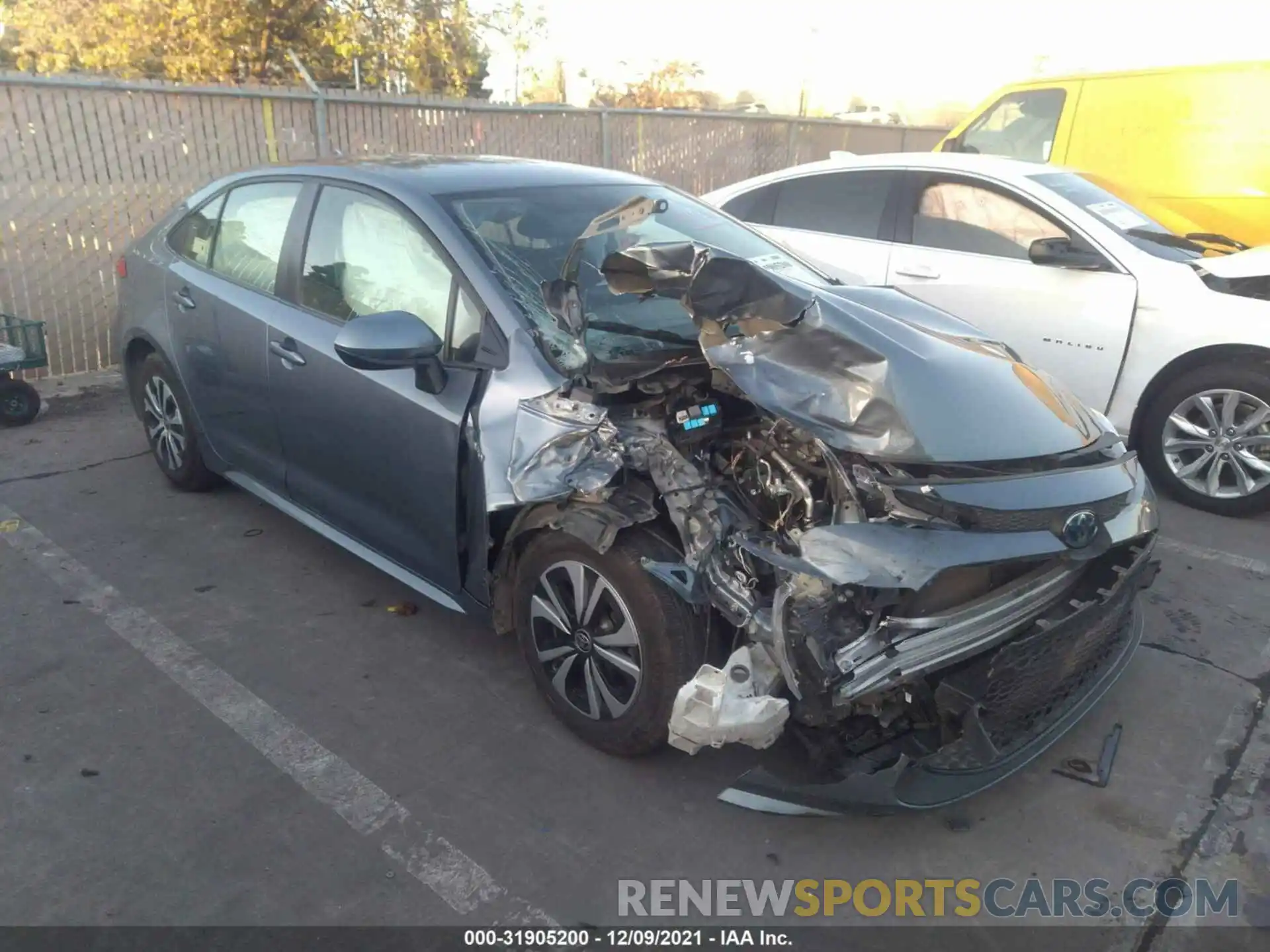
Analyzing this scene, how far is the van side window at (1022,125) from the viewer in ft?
25.3

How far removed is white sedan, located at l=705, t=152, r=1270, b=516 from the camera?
4633 mm

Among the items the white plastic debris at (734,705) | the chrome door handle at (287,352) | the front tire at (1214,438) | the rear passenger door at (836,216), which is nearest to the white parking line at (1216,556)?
the front tire at (1214,438)

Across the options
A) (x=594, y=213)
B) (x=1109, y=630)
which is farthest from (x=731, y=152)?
(x=1109, y=630)

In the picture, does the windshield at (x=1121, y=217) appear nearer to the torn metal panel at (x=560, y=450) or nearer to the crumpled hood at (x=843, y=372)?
the crumpled hood at (x=843, y=372)

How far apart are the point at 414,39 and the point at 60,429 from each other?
12.4 metres

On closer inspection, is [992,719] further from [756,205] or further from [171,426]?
[756,205]

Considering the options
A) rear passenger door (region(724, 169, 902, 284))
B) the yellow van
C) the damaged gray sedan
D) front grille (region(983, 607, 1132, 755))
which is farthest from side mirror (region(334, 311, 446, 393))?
the yellow van

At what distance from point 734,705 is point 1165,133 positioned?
6.93 m

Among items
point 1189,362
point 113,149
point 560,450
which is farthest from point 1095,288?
point 113,149

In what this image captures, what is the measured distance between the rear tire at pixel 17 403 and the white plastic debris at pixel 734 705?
5435 mm

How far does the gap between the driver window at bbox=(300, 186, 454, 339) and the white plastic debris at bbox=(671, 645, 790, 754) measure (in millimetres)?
1454

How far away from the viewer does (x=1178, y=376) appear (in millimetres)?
4789

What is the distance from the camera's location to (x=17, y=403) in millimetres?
5918

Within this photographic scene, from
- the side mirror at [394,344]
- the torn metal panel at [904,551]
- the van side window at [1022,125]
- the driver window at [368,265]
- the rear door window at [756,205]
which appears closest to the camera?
the torn metal panel at [904,551]
